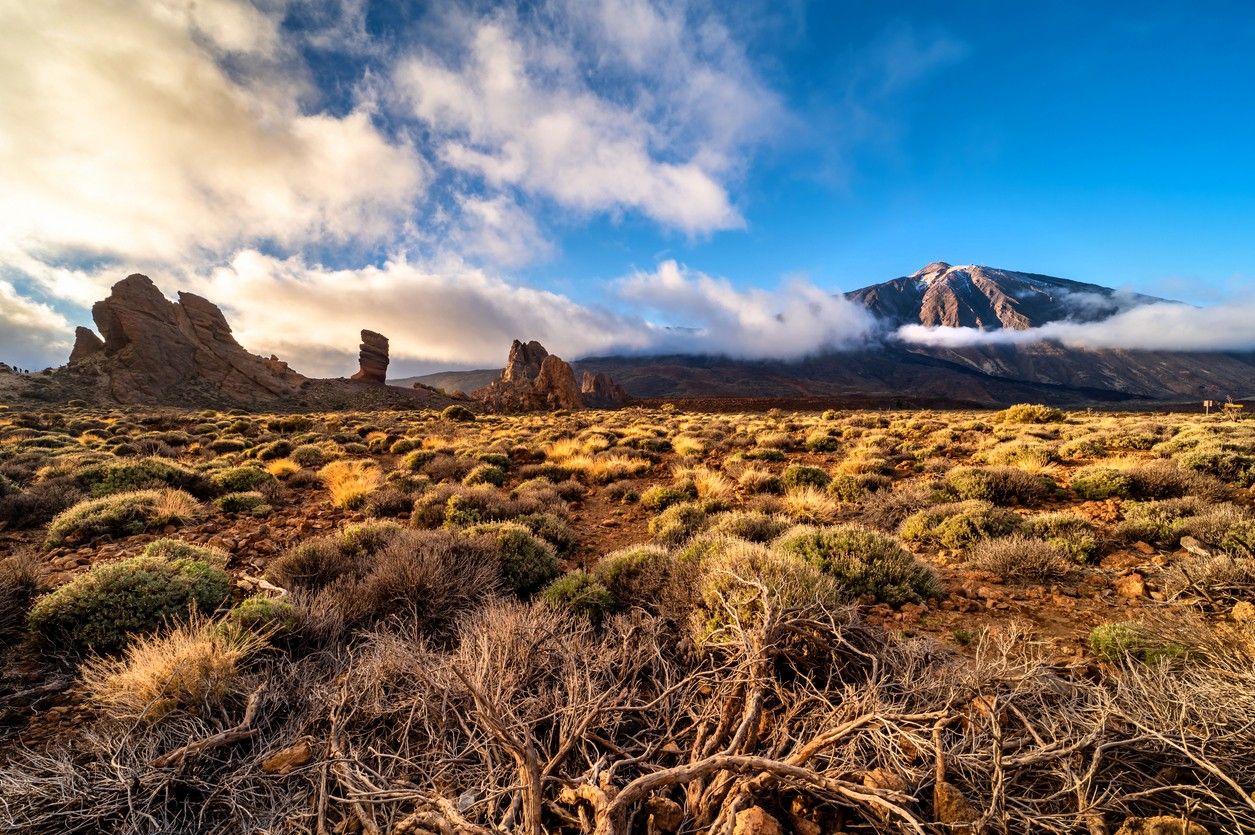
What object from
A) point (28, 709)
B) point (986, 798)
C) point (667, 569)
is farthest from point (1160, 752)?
point (28, 709)

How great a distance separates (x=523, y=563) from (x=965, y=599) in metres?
4.54

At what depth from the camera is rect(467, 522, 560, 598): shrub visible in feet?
17.7

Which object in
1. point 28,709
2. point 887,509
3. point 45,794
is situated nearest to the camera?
point 45,794

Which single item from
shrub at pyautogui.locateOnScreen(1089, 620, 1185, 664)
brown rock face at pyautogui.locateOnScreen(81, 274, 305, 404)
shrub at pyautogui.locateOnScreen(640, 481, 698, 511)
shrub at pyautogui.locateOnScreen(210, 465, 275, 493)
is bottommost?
shrub at pyautogui.locateOnScreen(640, 481, 698, 511)

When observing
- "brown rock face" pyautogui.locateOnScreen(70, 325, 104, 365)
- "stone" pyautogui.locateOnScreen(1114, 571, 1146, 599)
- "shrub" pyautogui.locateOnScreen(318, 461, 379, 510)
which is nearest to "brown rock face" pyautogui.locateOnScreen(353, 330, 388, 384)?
"brown rock face" pyautogui.locateOnScreen(70, 325, 104, 365)

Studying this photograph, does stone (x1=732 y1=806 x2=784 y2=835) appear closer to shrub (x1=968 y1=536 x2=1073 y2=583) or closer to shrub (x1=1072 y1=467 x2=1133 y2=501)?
shrub (x1=968 y1=536 x2=1073 y2=583)

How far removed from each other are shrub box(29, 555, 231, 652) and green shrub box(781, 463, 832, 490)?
29.7ft

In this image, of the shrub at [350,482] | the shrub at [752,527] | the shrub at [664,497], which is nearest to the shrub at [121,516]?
the shrub at [350,482]

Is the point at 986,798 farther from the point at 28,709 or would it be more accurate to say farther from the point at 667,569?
the point at 28,709

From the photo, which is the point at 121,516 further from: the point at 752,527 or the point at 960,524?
the point at 960,524

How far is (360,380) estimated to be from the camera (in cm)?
7512

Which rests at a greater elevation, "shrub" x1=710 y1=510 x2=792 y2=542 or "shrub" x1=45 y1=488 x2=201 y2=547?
"shrub" x1=45 y1=488 x2=201 y2=547

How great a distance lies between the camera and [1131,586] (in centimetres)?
458

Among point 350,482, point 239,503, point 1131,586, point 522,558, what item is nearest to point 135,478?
point 239,503
